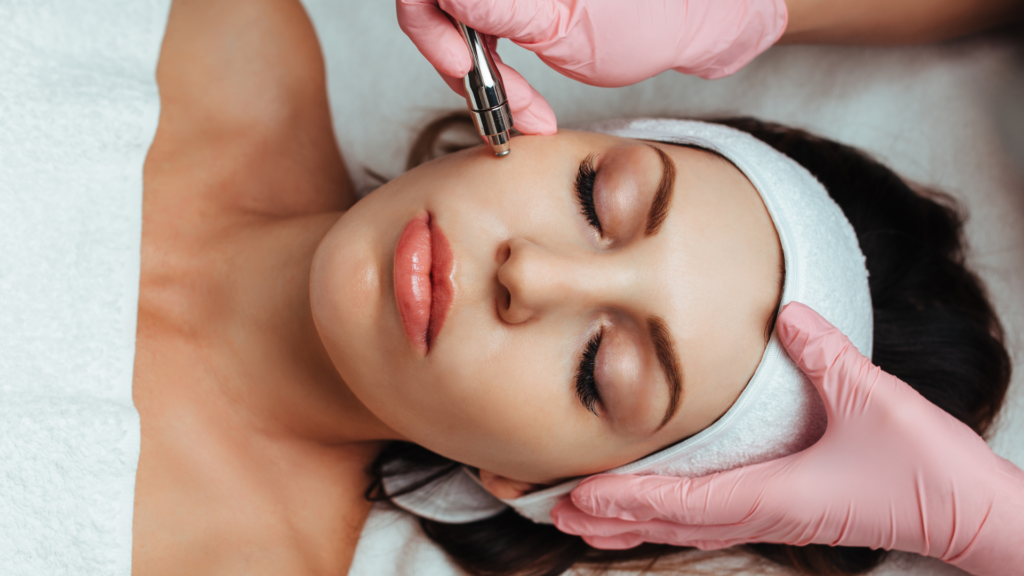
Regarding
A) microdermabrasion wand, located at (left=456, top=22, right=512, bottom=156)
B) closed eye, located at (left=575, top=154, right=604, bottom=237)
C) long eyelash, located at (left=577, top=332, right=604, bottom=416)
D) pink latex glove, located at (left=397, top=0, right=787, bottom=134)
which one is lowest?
long eyelash, located at (left=577, top=332, right=604, bottom=416)

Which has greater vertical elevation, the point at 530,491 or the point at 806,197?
the point at 806,197

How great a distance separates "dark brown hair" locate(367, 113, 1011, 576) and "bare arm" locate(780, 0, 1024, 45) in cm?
26

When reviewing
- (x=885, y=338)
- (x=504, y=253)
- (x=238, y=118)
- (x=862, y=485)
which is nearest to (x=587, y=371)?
(x=504, y=253)

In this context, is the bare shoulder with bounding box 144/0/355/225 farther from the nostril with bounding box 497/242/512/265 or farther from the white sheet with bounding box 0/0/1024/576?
the nostril with bounding box 497/242/512/265

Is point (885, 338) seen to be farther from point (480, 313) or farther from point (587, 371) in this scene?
point (480, 313)

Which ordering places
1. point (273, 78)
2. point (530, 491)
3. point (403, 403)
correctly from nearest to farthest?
point (403, 403) → point (530, 491) → point (273, 78)

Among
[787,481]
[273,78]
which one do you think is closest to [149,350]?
[273,78]

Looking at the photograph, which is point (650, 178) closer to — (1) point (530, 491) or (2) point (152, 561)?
(1) point (530, 491)

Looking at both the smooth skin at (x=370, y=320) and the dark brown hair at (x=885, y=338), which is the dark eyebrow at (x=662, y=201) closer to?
the smooth skin at (x=370, y=320)

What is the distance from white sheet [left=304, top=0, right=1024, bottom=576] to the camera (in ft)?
5.08

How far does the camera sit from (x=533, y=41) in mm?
1141

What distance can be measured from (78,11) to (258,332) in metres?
0.73

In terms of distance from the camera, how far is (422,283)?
1.00m

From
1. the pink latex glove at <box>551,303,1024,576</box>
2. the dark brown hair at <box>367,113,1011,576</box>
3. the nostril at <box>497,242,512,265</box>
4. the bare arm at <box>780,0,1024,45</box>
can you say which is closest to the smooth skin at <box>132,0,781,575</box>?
the nostril at <box>497,242,512,265</box>
